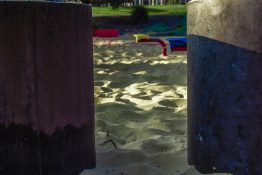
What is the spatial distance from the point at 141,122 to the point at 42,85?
1.12 metres

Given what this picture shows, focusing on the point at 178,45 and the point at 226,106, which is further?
the point at 178,45

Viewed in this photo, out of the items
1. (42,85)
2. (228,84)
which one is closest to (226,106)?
(228,84)

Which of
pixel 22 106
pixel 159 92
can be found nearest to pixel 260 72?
pixel 22 106

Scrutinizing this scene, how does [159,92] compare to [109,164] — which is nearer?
[109,164]

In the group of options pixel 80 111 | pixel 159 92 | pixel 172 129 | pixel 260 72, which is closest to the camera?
pixel 260 72

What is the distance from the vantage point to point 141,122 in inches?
106

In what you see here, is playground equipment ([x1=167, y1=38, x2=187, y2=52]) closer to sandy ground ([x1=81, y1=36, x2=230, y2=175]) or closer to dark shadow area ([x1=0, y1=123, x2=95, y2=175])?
sandy ground ([x1=81, y1=36, x2=230, y2=175])

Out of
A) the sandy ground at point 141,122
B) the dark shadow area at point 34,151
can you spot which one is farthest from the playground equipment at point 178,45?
the dark shadow area at point 34,151

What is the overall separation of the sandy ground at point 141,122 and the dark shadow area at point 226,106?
0.53 ft

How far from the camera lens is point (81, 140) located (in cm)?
185

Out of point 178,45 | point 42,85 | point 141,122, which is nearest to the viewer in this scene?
point 42,85

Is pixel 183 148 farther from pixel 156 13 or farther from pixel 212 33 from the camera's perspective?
pixel 156 13

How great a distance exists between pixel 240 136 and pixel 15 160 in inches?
32.5

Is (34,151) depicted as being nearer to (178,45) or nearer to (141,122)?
(141,122)
